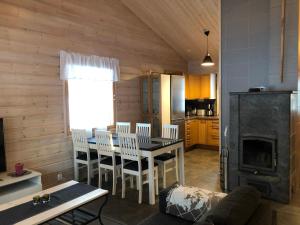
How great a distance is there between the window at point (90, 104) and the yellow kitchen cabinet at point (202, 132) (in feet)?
9.08

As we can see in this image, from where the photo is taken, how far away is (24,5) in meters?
3.88

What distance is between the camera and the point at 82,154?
4.61m

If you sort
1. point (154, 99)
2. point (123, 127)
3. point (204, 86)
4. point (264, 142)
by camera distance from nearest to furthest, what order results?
point (264, 142) → point (123, 127) → point (154, 99) → point (204, 86)

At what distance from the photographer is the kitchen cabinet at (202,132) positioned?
680 cm

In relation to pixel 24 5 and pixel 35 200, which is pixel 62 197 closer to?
pixel 35 200

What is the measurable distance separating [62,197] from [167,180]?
2261mm

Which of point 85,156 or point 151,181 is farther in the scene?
point 85,156

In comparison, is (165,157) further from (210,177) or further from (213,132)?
(213,132)

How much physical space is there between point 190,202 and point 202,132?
16.5 ft

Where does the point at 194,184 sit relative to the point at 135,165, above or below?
below

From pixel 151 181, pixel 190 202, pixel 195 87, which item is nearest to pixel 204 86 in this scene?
pixel 195 87

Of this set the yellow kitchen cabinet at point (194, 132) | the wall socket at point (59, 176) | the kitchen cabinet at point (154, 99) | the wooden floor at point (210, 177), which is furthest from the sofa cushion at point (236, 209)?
the yellow kitchen cabinet at point (194, 132)

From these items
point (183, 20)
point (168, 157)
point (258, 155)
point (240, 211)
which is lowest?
point (168, 157)

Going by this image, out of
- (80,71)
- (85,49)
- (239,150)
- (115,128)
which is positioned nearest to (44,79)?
(80,71)
